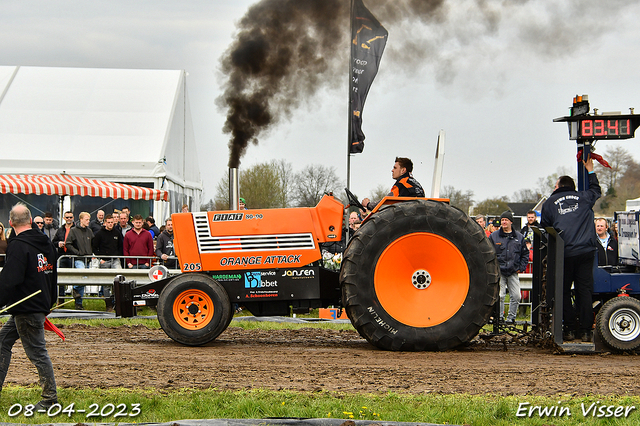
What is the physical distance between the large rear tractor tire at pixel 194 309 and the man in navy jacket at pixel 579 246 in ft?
12.7

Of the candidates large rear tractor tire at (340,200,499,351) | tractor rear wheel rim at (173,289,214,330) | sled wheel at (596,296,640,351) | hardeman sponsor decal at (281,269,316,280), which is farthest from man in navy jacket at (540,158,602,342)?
tractor rear wheel rim at (173,289,214,330)

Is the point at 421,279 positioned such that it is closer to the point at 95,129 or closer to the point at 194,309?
the point at 194,309

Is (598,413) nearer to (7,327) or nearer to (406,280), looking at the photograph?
(406,280)

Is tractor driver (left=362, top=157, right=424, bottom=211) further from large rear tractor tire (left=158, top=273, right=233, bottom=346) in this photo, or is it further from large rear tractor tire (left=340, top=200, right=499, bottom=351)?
large rear tractor tire (left=158, top=273, right=233, bottom=346)

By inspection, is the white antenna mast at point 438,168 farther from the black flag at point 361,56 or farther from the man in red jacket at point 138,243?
the man in red jacket at point 138,243

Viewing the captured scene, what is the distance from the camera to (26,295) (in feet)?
16.4

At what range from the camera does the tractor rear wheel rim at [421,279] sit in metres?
7.09

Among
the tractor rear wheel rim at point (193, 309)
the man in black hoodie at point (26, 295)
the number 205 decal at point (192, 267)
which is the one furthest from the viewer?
the number 205 decal at point (192, 267)

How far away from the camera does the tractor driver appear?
7.50 meters

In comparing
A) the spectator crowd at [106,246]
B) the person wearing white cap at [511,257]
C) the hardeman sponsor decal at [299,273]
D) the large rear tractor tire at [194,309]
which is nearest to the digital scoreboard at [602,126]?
the person wearing white cap at [511,257]

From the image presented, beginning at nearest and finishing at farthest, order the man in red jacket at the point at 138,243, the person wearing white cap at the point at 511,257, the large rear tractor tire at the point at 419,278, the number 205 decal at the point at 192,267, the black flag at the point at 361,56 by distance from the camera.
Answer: the large rear tractor tire at the point at 419,278, the number 205 decal at the point at 192,267, the person wearing white cap at the point at 511,257, the black flag at the point at 361,56, the man in red jacket at the point at 138,243

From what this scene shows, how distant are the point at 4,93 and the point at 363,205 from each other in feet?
47.7

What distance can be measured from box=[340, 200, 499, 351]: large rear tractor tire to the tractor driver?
369 mm

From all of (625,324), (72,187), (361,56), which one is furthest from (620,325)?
(72,187)
